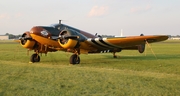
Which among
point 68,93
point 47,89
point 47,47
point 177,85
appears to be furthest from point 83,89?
point 47,47

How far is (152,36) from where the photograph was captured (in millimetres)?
11867

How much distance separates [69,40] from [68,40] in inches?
4.3

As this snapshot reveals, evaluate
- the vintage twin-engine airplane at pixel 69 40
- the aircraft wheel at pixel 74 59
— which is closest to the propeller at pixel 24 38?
the vintage twin-engine airplane at pixel 69 40

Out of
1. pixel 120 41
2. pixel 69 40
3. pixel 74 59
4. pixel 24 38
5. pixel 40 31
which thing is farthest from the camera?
pixel 24 38

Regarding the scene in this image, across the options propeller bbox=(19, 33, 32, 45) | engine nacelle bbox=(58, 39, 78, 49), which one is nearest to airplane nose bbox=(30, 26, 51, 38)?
propeller bbox=(19, 33, 32, 45)

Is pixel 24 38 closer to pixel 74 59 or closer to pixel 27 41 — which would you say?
pixel 27 41

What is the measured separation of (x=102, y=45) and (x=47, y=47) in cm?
367

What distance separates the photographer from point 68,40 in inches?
505

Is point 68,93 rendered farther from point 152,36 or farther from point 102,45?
point 102,45

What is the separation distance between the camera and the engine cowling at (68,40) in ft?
41.9

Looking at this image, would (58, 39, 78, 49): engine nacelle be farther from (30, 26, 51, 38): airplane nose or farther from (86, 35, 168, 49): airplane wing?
(30, 26, 51, 38): airplane nose

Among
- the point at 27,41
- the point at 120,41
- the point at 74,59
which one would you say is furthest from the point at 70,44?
the point at 27,41

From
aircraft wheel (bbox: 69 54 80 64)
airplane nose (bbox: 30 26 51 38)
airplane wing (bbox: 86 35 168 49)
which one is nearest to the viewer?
airplane wing (bbox: 86 35 168 49)

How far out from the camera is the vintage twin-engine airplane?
1282cm
